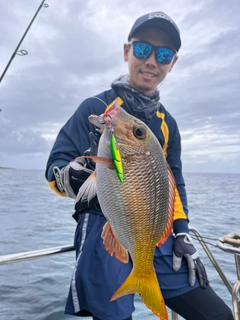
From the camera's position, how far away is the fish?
133 cm

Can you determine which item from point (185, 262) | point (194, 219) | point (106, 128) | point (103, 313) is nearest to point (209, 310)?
point (185, 262)

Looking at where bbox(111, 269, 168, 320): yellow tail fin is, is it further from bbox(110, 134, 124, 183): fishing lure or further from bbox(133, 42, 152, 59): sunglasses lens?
bbox(133, 42, 152, 59): sunglasses lens

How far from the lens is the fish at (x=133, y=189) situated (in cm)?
133

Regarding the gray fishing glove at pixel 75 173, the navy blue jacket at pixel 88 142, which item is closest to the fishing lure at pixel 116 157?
the gray fishing glove at pixel 75 173

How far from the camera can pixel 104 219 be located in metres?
1.91

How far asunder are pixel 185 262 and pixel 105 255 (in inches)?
27.9

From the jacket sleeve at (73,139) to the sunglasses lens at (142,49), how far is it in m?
0.48

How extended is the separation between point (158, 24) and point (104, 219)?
4.75 feet

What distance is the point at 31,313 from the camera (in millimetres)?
4312

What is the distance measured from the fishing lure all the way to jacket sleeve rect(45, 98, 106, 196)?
595mm

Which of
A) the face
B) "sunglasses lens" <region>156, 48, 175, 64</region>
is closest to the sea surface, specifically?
the face

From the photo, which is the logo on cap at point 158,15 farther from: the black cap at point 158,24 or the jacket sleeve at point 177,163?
the jacket sleeve at point 177,163

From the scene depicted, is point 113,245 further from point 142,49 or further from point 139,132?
point 142,49

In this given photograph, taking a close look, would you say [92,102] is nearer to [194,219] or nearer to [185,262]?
[185,262]
